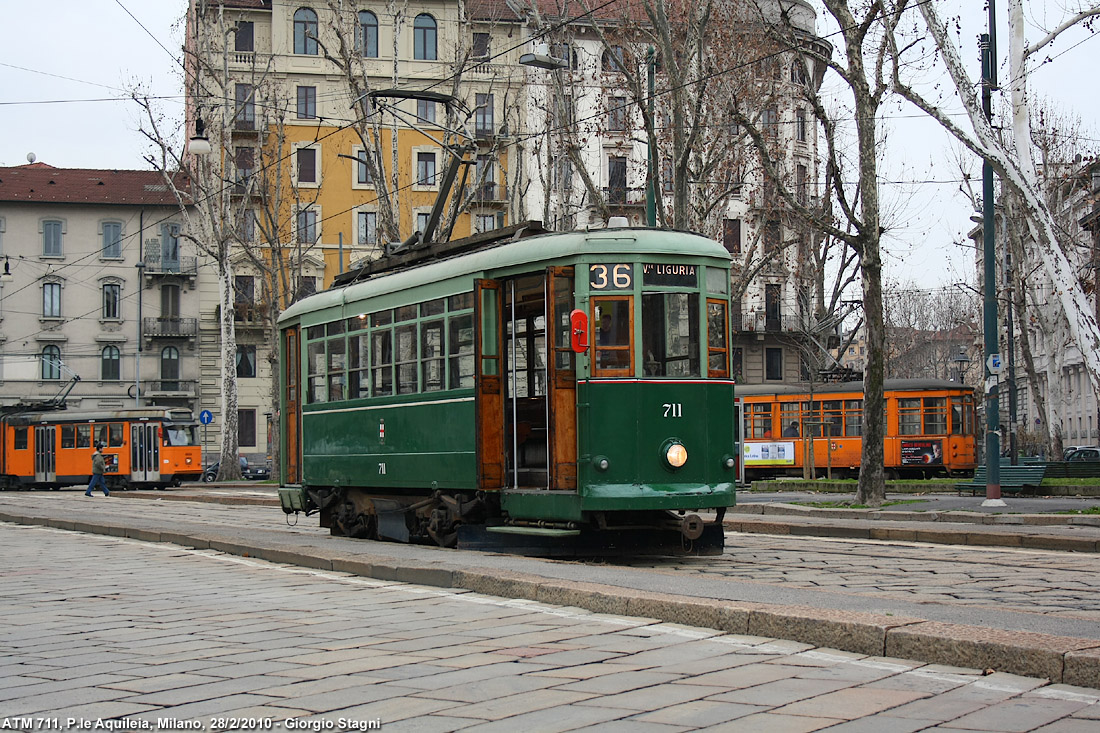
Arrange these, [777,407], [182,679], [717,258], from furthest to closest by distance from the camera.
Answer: [777,407] < [717,258] < [182,679]

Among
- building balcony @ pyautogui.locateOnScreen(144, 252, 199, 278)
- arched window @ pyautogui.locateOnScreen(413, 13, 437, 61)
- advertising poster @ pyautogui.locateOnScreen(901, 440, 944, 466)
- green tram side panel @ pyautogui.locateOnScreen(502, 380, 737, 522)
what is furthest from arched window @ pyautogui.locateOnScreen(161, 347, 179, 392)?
green tram side panel @ pyautogui.locateOnScreen(502, 380, 737, 522)

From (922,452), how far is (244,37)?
34770 millimetres

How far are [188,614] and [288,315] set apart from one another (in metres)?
8.93

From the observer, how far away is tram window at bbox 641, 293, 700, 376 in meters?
11.4

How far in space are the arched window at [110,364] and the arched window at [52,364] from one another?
6.07 ft

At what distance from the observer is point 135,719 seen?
4.98 metres

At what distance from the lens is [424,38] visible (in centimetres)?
5522

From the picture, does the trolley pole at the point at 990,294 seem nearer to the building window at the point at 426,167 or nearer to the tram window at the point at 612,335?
the tram window at the point at 612,335

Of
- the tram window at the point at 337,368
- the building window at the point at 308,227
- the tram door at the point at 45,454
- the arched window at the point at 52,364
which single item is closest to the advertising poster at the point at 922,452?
the tram window at the point at 337,368

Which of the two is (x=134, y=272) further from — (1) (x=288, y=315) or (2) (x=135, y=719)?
(2) (x=135, y=719)

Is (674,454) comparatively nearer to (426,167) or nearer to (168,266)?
(426,167)

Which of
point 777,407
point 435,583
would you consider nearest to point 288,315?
point 435,583

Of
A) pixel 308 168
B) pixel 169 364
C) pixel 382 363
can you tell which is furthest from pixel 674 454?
pixel 169 364

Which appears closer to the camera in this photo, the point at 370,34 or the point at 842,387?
the point at 842,387
